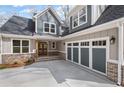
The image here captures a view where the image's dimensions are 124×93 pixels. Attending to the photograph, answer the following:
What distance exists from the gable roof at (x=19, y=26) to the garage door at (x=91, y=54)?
18.9 feet

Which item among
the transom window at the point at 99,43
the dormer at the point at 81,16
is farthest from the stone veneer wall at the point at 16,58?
the transom window at the point at 99,43

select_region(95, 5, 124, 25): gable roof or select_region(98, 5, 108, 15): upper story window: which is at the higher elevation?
select_region(98, 5, 108, 15): upper story window

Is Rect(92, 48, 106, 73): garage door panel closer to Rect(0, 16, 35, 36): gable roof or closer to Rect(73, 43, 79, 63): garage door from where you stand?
Rect(73, 43, 79, 63): garage door

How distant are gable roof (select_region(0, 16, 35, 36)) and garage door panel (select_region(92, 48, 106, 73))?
7.88m

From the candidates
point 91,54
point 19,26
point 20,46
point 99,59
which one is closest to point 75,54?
point 91,54

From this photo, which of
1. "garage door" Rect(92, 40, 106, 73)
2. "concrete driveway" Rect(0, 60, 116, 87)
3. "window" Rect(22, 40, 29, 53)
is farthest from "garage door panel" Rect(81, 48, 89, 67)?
"window" Rect(22, 40, 29, 53)

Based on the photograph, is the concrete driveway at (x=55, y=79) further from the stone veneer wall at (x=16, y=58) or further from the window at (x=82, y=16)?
the window at (x=82, y=16)

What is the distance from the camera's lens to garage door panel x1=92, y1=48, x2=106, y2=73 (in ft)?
22.8

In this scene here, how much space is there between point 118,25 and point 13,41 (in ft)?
31.3

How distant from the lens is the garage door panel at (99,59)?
6.94 metres

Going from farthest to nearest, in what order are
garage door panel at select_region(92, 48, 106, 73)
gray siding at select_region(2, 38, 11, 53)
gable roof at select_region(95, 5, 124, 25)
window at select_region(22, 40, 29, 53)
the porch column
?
window at select_region(22, 40, 29, 53) < gray siding at select_region(2, 38, 11, 53) < garage door panel at select_region(92, 48, 106, 73) < gable roof at select_region(95, 5, 124, 25) < the porch column

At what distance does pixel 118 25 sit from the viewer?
5512 millimetres
